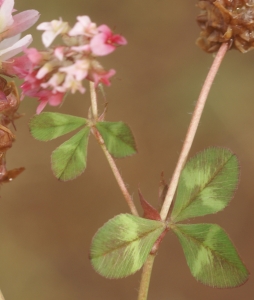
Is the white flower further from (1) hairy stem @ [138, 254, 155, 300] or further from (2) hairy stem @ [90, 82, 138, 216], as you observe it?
(1) hairy stem @ [138, 254, 155, 300]

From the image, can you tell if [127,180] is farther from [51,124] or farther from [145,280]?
[145,280]

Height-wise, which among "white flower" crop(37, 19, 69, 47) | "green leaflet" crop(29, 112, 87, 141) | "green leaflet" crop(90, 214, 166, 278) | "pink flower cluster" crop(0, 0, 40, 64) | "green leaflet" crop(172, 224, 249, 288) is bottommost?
"green leaflet" crop(172, 224, 249, 288)

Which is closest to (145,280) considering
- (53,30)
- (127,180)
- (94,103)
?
(94,103)

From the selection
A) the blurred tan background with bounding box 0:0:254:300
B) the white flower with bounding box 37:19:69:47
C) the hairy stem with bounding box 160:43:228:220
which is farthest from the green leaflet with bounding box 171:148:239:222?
the blurred tan background with bounding box 0:0:254:300

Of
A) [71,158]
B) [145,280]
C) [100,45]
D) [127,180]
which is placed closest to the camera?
[100,45]

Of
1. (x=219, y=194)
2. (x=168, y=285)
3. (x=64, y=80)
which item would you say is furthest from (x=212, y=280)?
(x=168, y=285)

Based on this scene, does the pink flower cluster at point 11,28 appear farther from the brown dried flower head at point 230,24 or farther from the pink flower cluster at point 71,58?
the brown dried flower head at point 230,24
